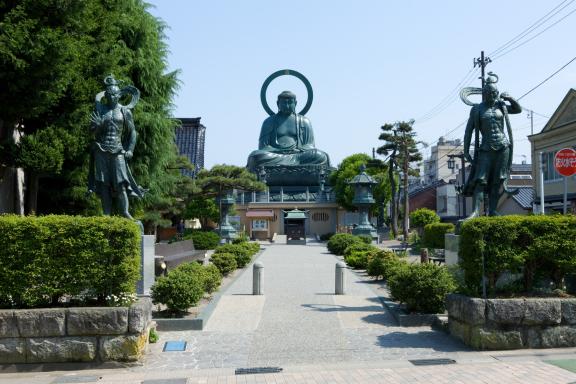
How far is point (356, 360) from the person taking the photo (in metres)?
7.23

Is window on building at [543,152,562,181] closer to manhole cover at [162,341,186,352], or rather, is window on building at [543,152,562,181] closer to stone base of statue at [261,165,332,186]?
manhole cover at [162,341,186,352]

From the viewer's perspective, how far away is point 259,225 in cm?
4738

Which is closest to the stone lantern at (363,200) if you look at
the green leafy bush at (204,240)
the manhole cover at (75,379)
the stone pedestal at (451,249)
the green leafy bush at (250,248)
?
the green leafy bush at (250,248)

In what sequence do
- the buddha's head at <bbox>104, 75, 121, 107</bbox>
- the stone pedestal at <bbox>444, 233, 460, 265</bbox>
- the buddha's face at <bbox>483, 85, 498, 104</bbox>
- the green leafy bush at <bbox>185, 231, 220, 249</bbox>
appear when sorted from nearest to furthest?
the buddha's head at <bbox>104, 75, 121, 107</bbox> → the buddha's face at <bbox>483, 85, 498, 104</bbox> → the stone pedestal at <bbox>444, 233, 460, 265</bbox> → the green leafy bush at <bbox>185, 231, 220, 249</bbox>

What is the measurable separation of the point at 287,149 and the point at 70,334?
170 ft

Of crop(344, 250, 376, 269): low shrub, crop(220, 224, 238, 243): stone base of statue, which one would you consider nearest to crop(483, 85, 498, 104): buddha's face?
crop(344, 250, 376, 269): low shrub

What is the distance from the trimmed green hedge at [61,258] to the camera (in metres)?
6.96

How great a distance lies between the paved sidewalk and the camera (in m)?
6.41

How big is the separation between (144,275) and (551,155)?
83.8 ft

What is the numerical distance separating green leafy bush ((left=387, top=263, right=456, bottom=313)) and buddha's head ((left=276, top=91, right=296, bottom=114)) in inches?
1935

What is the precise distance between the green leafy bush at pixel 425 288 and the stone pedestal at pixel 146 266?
4.50 metres

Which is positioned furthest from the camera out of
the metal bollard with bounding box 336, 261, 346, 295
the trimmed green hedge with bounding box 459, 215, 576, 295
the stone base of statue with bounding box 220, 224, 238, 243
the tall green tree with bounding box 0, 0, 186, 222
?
the stone base of statue with bounding box 220, 224, 238, 243

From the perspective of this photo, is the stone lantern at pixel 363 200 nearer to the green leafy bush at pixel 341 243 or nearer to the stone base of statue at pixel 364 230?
the stone base of statue at pixel 364 230

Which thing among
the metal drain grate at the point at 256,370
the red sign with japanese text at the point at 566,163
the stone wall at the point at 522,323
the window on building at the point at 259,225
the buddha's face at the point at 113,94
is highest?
the buddha's face at the point at 113,94
